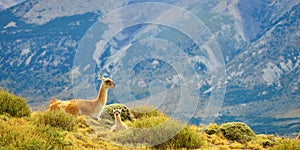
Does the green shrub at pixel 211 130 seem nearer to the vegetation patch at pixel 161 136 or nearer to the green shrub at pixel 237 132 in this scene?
the green shrub at pixel 237 132

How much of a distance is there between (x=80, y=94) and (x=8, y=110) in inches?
209

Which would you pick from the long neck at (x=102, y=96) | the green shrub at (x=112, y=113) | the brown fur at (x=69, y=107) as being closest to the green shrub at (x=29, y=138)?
the brown fur at (x=69, y=107)

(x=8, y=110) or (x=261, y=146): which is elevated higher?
(x=8, y=110)

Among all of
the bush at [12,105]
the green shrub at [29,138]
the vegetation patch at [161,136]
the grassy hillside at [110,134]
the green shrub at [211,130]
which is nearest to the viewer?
the green shrub at [29,138]

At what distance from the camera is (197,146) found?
45.8ft

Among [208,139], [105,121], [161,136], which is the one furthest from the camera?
[105,121]

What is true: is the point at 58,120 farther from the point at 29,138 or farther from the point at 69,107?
the point at 29,138

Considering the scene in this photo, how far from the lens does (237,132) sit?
55.9 feet

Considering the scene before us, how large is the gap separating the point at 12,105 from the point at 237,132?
9338mm

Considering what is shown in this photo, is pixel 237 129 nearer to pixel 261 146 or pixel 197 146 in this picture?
pixel 261 146

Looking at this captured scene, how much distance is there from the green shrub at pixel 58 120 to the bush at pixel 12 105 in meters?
1.20

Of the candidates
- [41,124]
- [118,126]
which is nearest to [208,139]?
[118,126]

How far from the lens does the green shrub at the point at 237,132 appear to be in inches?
654

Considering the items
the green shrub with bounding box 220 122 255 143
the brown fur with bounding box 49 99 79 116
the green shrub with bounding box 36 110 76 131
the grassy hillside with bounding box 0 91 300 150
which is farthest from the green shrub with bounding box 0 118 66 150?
the green shrub with bounding box 220 122 255 143
